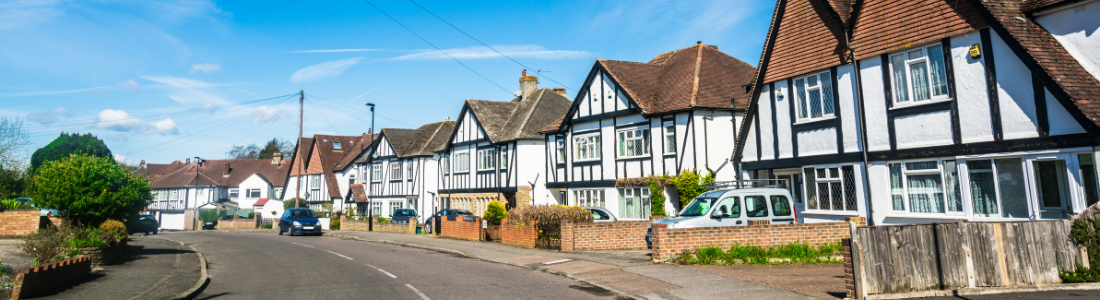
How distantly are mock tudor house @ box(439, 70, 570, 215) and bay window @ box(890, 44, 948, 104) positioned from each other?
17701mm

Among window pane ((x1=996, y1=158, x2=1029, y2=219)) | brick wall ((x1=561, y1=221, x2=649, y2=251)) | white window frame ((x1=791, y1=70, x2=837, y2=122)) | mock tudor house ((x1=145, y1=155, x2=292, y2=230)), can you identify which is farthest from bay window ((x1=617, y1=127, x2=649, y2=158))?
mock tudor house ((x1=145, y1=155, x2=292, y2=230))

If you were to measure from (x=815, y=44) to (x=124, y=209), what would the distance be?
19.9m

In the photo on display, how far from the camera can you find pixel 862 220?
583 inches

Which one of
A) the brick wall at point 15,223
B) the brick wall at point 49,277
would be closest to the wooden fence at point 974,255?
the brick wall at point 49,277

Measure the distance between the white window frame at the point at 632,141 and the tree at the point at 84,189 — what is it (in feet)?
54.7

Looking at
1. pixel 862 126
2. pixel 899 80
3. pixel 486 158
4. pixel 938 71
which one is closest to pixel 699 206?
pixel 862 126

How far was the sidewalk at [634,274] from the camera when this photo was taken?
10.1 m

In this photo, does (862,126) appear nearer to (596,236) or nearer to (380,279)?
(596,236)

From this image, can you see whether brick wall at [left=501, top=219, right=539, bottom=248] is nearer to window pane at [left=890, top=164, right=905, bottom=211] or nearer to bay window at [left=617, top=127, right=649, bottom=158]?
bay window at [left=617, top=127, right=649, bottom=158]

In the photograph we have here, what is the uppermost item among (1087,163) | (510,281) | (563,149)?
(563,149)

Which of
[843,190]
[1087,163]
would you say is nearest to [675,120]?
[843,190]

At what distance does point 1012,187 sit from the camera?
40.8 feet

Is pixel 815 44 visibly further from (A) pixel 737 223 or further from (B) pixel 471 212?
(B) pixel 471 212

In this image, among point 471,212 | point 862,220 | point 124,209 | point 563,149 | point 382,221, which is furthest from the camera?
point 382,221
